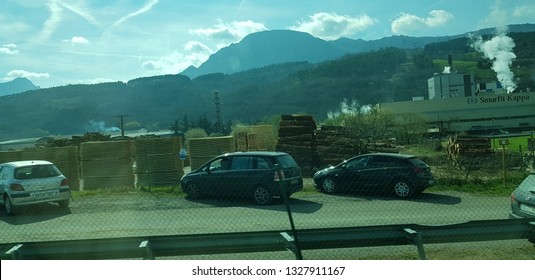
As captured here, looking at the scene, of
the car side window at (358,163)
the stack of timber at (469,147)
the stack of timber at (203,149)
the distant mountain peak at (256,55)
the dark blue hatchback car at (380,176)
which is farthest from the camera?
the distant mountain peak at (256,55)

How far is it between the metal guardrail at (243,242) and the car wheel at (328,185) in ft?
36.4

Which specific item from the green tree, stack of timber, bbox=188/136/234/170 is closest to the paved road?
stack of timber, bbox=188/136/234/170

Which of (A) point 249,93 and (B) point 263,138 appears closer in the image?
(B) point 263,138

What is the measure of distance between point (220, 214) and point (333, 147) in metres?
12.2

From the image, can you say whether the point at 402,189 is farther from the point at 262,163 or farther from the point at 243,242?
the point at 243,242

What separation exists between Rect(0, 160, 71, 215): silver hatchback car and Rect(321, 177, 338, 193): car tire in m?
8.55

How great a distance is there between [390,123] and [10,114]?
28909 mm

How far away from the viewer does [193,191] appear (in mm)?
16000

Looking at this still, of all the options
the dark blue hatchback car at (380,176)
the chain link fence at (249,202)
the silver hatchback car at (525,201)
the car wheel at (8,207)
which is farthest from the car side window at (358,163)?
the car wheel at (8,207)

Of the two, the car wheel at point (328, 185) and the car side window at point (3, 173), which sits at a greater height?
the car side window at point (3, 173)

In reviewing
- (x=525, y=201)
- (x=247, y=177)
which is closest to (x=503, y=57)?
(x=247, y=177)

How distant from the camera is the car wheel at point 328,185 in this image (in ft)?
55.0

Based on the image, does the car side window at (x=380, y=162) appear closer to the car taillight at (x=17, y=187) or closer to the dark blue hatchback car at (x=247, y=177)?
the dark blue hatchback car at (x=247, y=177)

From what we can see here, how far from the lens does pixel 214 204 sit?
14.6 meters
